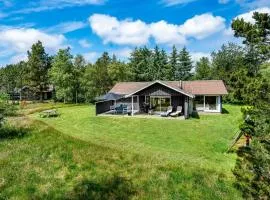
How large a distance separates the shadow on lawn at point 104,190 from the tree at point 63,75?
4234cm

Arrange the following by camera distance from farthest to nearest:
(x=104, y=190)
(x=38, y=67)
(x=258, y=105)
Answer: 1. (x=38, y=67)
2. (x=104, y=190)
3. (x=258, y=105)

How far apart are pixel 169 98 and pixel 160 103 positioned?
125cm

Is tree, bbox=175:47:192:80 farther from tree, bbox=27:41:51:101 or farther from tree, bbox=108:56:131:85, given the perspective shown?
tree, bbox=27:41:51:101

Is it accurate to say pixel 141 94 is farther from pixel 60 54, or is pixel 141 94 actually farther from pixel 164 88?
pixel 60 54

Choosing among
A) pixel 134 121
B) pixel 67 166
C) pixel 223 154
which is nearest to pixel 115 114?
pixel 134 121

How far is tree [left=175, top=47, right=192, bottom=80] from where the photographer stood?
215 ft

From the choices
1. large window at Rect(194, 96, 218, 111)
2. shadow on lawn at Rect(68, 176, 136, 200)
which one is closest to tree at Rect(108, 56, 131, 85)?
large window at Rect(194, 96, 218, 111)

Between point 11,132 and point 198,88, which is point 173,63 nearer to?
point 198,88

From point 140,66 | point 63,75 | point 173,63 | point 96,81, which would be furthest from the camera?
point 173,63

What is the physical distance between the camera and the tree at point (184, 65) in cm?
6556

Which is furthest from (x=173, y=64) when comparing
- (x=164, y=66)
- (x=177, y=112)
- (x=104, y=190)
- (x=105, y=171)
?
(x=104, y=190)

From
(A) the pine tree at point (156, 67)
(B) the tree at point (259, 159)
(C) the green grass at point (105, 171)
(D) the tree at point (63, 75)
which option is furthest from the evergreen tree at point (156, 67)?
(B) the tree at point (259, 159)

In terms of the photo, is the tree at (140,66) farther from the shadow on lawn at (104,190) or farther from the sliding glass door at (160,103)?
the shadow on lawn at (104,190)

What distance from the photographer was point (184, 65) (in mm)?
65750
